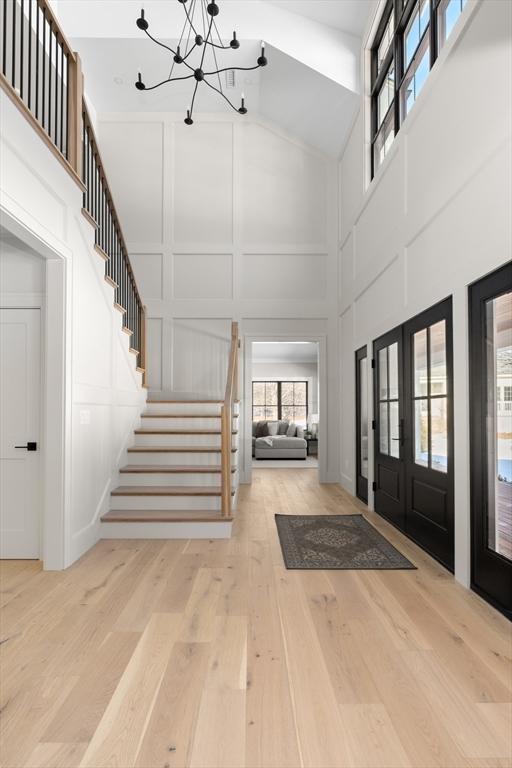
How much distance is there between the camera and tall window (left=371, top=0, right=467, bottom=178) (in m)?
3.60

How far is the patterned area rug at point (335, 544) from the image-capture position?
3.34 m

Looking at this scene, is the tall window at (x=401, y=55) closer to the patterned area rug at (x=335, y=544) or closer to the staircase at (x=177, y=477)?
the staircase at (x=177, y=477)

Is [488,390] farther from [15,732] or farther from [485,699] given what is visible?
[15,732]

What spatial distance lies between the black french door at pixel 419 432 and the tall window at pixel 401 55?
1947 mm

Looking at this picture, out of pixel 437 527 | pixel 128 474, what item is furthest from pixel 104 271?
pixel 437 527

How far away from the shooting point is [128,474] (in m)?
4.54

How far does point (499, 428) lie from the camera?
2.62 metres

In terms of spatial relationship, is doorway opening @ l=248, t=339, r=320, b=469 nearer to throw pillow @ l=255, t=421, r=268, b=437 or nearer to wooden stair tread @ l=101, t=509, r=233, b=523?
throw pillow @ l=255, t=421, r=268, b=437

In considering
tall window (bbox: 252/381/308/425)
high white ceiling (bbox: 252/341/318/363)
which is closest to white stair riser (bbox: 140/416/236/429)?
high white ceiling (bbox: 252/341/318/363)

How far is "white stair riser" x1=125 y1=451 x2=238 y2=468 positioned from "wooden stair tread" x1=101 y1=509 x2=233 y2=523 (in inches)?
25.5

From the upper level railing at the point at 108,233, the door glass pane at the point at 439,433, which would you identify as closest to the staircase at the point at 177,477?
the upper level railing at the point at 108,233

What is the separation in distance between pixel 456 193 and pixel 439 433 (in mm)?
1599

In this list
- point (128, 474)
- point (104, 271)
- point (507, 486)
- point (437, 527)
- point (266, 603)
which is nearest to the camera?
point (507, 486)

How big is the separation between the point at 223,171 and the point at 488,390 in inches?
224
